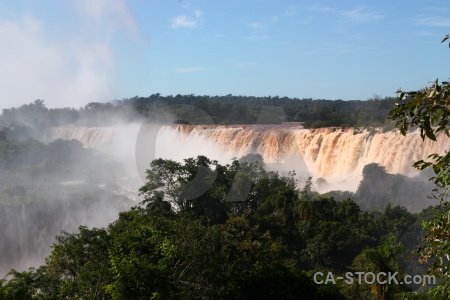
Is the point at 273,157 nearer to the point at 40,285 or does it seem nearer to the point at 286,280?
the point at 286,280

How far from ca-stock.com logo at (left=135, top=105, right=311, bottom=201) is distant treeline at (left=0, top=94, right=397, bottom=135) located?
252 mm

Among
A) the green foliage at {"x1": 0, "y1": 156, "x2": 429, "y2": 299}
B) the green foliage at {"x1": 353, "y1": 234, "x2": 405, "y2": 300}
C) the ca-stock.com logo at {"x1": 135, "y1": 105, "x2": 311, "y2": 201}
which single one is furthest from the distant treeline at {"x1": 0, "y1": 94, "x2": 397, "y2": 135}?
the green foliage at {"x1": 353, "y1": 234, "x2": 405, "y2": 300}

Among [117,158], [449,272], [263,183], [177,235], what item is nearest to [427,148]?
[263,183]

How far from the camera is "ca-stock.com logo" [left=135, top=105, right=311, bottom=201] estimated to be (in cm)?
2214

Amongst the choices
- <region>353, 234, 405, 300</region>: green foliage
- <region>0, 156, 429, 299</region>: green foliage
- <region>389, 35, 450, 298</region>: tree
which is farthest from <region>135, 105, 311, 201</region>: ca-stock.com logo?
<region>389, 35, 450, 298</region>: tree

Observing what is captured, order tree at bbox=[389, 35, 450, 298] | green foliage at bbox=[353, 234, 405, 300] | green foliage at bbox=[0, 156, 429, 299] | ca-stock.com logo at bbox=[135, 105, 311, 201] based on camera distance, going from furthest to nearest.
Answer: ca-stock.com logo at bbox=[135, 105, 311, 201], green foliage at bbox=[353, 234, 405, 300], green foliage at bbox=[0, 156, 429, 299], tree at bbox=[389, 35, 450, 298]

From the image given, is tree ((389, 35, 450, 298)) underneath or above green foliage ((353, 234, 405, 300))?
above

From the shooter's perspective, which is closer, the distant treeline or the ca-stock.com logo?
the ca-stock.com logo

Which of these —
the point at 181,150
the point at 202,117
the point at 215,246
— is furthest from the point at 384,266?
the point at 202,117

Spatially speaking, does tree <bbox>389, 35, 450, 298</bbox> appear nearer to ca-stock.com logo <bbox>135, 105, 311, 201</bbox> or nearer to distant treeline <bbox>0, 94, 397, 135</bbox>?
ca-stock.com logo <bbox>135, 105, 311, 201</bbox>

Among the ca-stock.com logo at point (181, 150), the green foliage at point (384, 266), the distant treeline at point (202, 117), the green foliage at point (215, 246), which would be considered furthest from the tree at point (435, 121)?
the distant treeline at point (202, 117)

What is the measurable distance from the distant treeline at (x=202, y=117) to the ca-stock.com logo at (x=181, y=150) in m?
0.25

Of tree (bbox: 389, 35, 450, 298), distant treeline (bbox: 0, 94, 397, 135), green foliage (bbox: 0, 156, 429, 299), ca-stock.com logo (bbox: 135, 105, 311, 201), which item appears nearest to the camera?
tree (bbox: 389, 35, 450, 298)

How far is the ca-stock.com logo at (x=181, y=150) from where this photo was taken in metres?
22.1
